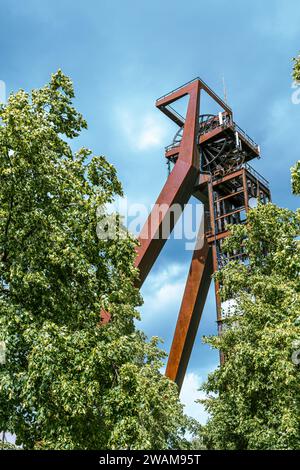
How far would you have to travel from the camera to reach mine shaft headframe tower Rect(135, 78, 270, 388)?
3266cm

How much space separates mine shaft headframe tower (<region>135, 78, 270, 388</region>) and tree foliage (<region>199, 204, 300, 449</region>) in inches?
516

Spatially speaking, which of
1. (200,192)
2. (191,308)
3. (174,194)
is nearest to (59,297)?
(174,194)

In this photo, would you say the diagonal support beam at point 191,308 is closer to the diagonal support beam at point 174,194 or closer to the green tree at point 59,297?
the diagonal support beam at point 174,194

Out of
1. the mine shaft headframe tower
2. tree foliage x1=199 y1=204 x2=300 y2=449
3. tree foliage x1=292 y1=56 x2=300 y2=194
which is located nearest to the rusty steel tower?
the mine shaft headframe tower

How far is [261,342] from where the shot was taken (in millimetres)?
14078

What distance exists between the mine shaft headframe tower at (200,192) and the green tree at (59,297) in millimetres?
18563

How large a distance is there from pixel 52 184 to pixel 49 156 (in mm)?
886

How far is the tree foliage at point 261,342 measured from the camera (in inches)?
514

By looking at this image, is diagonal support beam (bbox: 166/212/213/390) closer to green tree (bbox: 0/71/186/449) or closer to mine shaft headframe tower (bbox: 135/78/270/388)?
mine shaft headframe tower (bbox: 135/78/270/388)

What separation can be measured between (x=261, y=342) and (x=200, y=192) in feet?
78.4

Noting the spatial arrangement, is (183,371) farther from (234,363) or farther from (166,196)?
(234,363)

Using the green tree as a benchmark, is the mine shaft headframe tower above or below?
above

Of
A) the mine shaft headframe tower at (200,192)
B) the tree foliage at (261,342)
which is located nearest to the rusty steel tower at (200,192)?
the mine shaft headframe tower at (200,192)

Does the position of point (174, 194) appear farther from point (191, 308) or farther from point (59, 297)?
point (59, 297)
